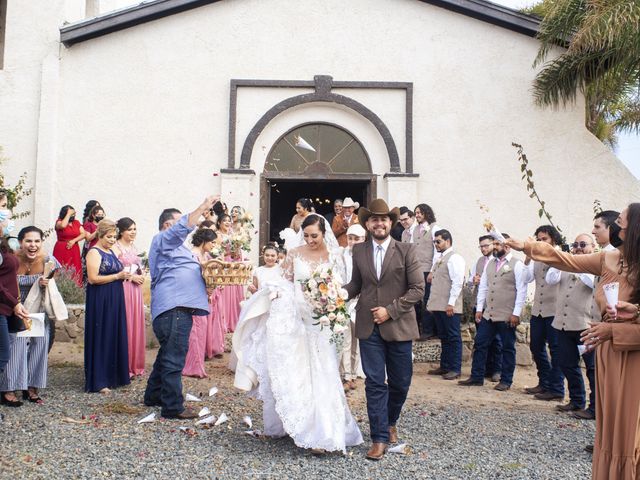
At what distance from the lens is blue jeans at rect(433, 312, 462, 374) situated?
909 centimetres

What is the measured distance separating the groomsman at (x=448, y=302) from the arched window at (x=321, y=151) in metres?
3.86

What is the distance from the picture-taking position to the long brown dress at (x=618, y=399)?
12.6 ft

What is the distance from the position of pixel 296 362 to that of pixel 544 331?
3.84 metres

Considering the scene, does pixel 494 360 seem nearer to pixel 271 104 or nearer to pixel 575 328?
pixel 575 328

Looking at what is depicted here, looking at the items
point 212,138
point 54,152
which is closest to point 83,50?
point 54,152

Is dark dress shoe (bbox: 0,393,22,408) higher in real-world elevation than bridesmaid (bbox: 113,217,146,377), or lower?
lower

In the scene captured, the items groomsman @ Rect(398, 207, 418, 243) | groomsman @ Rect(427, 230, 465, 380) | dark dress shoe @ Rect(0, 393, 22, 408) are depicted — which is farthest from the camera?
groomsman @ Rect(398, 207, 418, 243)

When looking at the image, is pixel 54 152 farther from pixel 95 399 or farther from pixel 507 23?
pixel 507 23

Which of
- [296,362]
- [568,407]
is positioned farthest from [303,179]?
[296,362]

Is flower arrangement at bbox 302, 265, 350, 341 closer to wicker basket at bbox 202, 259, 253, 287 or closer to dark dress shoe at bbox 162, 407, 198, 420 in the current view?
wicker basket at bbox 202, 259, 253, 287

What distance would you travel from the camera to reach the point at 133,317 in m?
8.35

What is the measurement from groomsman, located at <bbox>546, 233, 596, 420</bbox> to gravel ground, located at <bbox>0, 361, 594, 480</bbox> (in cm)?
30

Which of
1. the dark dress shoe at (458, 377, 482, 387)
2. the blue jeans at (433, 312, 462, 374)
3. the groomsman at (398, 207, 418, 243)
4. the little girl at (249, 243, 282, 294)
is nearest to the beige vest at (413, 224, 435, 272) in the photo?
the groomsman at (398, 207, 418, 243)

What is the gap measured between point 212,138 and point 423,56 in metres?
4.56
